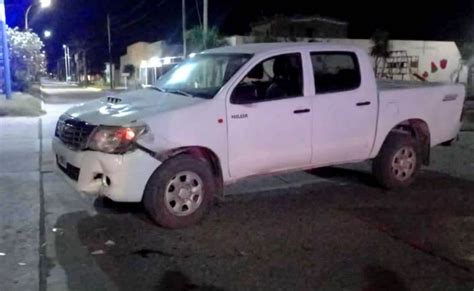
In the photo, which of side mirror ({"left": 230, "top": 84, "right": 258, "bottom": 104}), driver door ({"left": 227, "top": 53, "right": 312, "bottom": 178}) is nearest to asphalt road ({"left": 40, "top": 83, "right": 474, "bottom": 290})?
driver door ({"left": 227, "top": 53, "right": 312, "bottom": 178})

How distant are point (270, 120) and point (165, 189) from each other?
1.44 m

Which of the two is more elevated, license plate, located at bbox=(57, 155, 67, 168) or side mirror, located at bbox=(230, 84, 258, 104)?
side mirror, located at bbox=(230, 84, 258, 104)

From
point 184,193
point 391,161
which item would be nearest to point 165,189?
point 184,193

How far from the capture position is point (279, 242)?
6176mm

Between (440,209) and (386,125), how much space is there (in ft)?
4.23

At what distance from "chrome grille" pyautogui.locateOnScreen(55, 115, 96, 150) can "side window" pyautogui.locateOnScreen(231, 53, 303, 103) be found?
177 cm

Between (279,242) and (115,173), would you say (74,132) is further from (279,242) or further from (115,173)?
(279,242)

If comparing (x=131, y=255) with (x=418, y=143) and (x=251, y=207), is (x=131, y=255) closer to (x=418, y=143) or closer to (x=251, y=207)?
(x=251, y=207)

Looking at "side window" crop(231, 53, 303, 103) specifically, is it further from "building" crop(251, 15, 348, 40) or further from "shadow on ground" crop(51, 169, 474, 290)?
"building" crop(251, 15, 348, 40)

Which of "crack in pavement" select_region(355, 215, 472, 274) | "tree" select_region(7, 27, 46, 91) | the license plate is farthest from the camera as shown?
"tree" select_region(7, 27, 46, 91)

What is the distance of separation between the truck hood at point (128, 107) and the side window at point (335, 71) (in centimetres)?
164

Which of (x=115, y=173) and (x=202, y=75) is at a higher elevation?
(x=202, y=75)

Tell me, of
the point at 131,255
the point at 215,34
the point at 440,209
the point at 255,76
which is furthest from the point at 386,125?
the point at 215,34

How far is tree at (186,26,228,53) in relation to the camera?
30.7m
